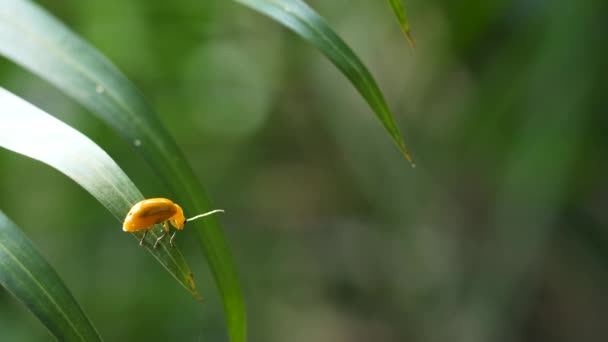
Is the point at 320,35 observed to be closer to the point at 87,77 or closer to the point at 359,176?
the point at 87,77

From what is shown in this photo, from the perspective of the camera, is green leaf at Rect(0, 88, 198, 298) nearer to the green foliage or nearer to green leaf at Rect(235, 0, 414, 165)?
the green foliage

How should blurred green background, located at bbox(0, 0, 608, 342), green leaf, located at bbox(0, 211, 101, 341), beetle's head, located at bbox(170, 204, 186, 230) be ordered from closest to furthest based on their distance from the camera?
green leaf, located at bbox(0, 211, 101, 341) → beetle's head, located at bbox(170, 204, 186, 230) → blurred green background, located at bbox(0, 0, 608, 342)

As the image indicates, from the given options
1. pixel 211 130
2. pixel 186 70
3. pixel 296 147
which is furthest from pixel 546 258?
pixel 186 70

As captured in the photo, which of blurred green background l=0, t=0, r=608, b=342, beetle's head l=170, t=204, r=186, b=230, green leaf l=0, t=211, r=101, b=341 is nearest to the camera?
green leaf l=0, t=211, r=101, b=341

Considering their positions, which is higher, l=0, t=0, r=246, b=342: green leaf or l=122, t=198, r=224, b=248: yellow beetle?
l=0, t=0, r=246, b=342: green leaf

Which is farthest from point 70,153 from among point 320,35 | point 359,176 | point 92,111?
point 359,176

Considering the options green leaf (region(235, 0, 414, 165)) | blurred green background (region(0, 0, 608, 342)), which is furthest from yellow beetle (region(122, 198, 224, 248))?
blurred green background (region(0, 0, 608, 342))
